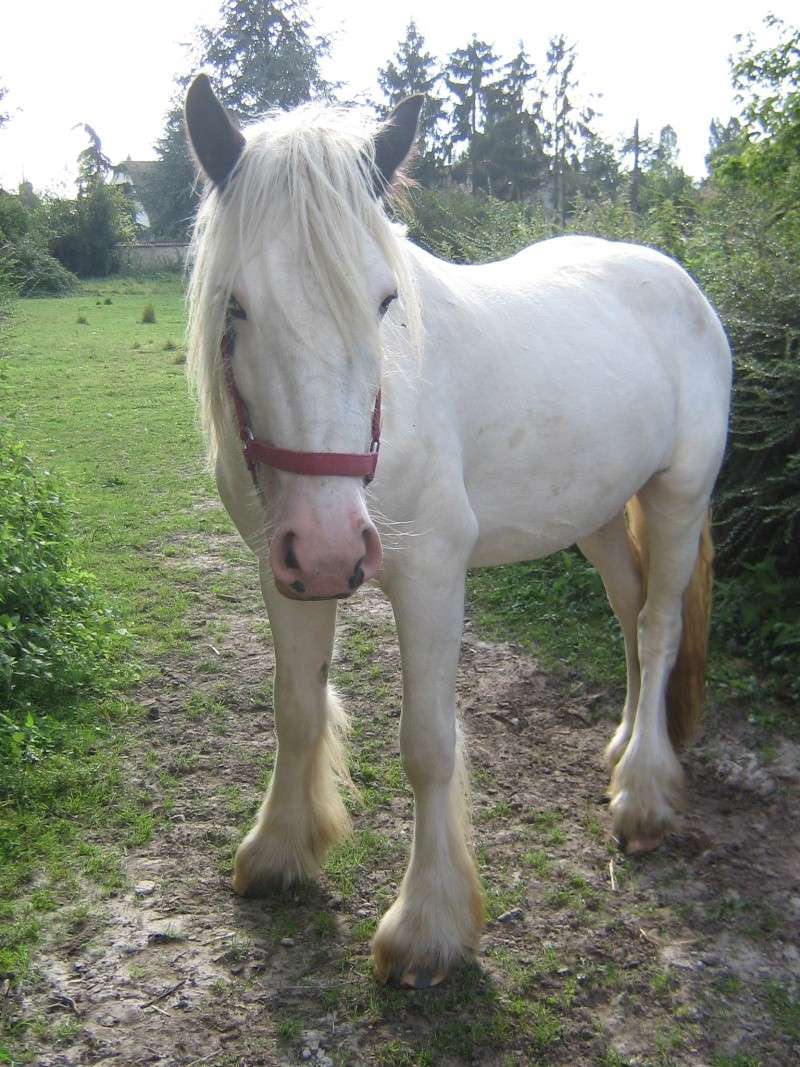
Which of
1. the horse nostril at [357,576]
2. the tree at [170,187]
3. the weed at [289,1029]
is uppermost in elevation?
the tree at [170,187]

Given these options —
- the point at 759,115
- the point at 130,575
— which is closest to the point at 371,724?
the point at 130,575

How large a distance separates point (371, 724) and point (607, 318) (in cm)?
191

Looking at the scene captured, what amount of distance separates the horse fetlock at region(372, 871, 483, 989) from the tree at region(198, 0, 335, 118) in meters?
27.5

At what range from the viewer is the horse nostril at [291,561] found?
61.6 inches

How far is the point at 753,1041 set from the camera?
2.04 meters

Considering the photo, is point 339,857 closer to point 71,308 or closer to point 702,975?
point 702,975

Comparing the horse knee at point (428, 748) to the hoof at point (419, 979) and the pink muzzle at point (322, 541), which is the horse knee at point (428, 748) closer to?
the hoof at point (419, 979)

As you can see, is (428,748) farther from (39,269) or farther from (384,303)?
(39,269)

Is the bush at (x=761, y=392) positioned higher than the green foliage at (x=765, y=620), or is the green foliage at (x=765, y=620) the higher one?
the bush at (x=761, y=392)

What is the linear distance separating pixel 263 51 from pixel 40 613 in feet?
90.8

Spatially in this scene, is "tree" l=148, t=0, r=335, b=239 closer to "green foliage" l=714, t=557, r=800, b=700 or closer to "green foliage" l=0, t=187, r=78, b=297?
"green foliage" l=0, t=187, r=78, b=297

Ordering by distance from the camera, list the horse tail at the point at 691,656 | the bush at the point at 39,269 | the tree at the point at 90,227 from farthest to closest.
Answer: the tree at the point at 90,227
the bush at the point at 39,269
the horse tail at the point at 691,656

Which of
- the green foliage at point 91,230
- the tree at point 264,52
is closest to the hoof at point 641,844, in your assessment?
the tree at point 264,52

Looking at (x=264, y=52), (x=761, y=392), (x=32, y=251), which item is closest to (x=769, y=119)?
(x=761, y=392)
